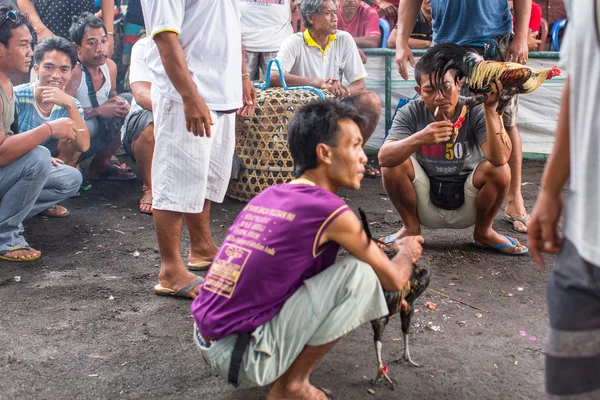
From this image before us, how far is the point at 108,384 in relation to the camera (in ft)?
8.90

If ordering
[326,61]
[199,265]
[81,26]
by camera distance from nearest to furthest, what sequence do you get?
1. [199,265]
2. [81,26]
3. [326,61]

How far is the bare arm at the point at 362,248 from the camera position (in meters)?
2.35

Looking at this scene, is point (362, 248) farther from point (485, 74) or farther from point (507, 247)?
point (507, 247)

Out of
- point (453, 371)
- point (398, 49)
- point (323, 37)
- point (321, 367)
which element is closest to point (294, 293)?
point (321, 367)

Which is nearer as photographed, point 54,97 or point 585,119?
point 585,119

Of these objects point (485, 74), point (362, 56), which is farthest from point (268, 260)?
point (362, 56)

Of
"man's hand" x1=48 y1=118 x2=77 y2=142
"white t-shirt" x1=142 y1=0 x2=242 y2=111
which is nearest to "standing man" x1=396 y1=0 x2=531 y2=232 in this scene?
"white t-shirt" x1=142 y1=0 x2=242 y2=111

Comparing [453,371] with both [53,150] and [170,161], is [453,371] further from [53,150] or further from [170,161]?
[53,150]

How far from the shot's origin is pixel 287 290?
239 centimetres

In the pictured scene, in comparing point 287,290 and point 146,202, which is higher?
point 287,290

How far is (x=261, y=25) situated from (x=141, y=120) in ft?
6.68

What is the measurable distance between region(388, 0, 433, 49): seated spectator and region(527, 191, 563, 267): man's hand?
5.77 meters

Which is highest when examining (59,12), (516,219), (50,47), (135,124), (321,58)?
(59,12)

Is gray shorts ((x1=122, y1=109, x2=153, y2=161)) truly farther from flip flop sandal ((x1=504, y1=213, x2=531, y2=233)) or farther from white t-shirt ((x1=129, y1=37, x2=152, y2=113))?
flip flop sandal ((x1=504, y1=213, x2=531, y2=233))
